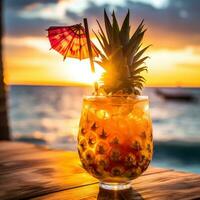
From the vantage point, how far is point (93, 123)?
1331mm

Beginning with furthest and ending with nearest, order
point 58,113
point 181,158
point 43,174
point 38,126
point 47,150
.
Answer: point 58,113 → point 38,126 → point 181,158 → point 47,150 → point 43,174

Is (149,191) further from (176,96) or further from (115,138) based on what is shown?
(176,96)

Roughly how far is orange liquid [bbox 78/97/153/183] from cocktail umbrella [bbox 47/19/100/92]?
244 mm

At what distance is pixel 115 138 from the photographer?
1298mm

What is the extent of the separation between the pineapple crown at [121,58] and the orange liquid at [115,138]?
0.18 feet

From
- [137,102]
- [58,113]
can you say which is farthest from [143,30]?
[58,113]

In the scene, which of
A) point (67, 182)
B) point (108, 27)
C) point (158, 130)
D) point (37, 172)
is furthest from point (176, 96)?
point (108, 27)

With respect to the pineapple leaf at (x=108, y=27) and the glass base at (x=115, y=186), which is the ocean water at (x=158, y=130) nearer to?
the glass base at (x=115, y=186)

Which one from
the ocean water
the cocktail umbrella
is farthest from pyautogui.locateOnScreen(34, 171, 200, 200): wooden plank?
the ocean water

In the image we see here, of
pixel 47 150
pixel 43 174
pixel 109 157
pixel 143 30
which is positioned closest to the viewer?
pixel 109 157

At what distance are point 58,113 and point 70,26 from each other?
108 ft

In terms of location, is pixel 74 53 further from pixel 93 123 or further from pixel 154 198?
pixel 154 198

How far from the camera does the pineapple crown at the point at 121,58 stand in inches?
53.2

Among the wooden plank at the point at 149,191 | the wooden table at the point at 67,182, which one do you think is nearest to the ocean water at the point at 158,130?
the wooden table at the point at 67,182
